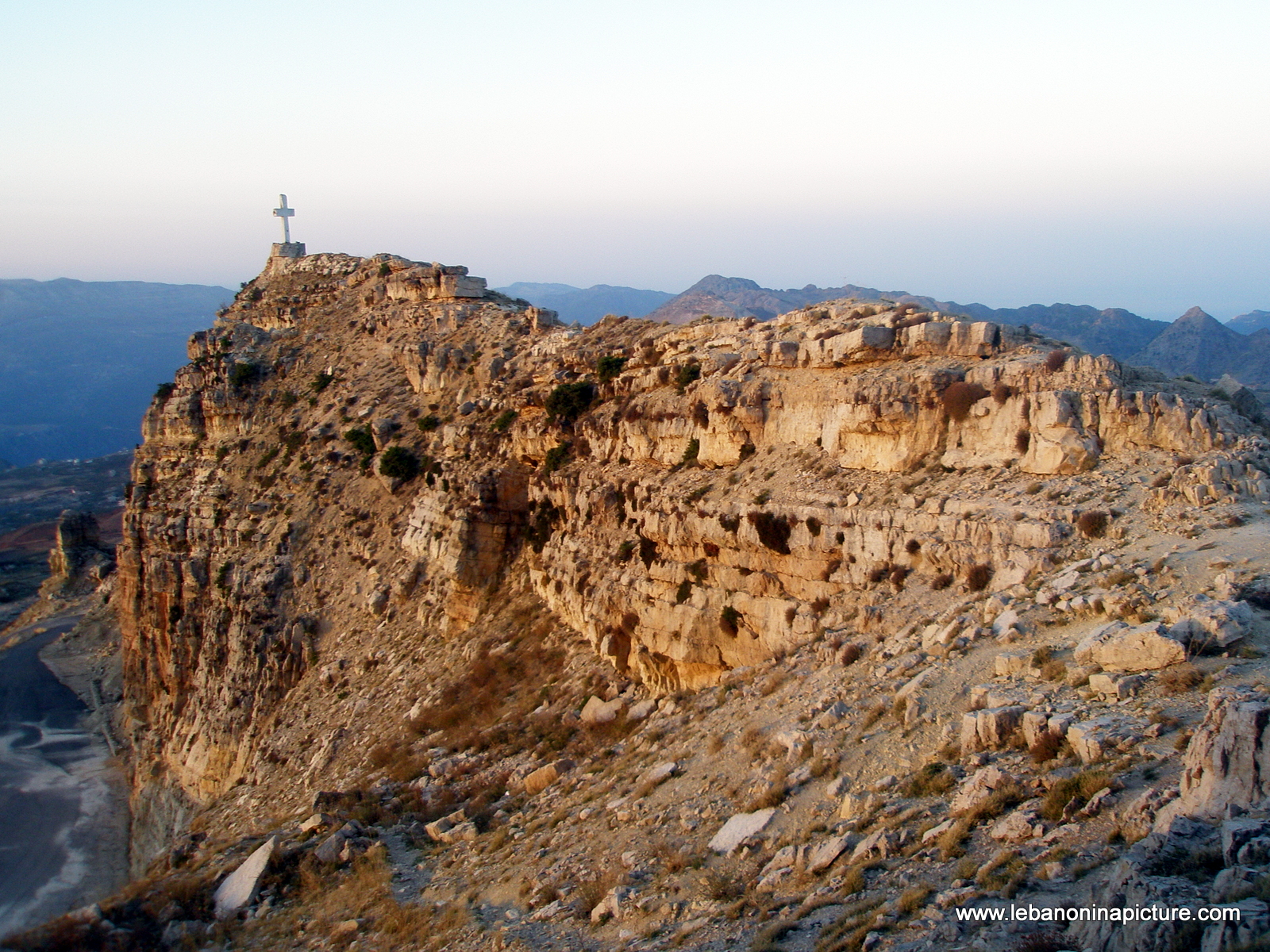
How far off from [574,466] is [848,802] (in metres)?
18.2

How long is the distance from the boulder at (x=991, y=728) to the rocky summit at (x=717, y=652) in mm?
41

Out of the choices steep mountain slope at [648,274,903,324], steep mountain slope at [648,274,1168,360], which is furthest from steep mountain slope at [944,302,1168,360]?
steep mountain slope at [648,274,903,324]

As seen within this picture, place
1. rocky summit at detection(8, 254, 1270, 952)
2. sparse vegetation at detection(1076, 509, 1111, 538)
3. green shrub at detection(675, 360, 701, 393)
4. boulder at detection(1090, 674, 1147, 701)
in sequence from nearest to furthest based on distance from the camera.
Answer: rocky summit at detection(8, 254, 1270, 952) → boulder at detection(1090, 674, 1147, 701) → sparse vegetation at detection(1076, 509, 1111, 538) → green shrub at detection(675, 360, 701, 393)

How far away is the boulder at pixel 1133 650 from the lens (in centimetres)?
1059

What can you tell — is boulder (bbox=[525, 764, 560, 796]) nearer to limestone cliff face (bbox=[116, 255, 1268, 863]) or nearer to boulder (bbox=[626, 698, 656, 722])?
boulder (bbox=[626, 698, 656, 722])

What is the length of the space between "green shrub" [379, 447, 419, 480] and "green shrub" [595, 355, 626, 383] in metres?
9.24

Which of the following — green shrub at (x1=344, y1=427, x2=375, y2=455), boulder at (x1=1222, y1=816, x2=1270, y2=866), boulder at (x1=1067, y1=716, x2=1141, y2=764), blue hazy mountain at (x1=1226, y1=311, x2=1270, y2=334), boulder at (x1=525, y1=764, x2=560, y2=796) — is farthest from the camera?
blue hazy mountain at (x1=1226, y1=311, x2=1270, y2=334)

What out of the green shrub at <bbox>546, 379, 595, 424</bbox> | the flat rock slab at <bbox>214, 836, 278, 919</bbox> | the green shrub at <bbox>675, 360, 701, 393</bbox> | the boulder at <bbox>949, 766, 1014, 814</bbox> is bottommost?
the flat rock slab at <bbox>214, 836, 278, 919</bbox>

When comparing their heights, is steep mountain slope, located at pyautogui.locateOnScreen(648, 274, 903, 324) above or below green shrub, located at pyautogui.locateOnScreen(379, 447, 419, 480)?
above

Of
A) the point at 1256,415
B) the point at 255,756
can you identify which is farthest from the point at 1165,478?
the point at 255,756

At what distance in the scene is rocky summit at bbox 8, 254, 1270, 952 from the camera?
29.6ft

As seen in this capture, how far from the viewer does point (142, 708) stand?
143 feet

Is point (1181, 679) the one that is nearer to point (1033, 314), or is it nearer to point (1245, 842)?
point (1245, 842)

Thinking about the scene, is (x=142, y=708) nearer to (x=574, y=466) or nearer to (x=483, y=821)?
(x=574, y=466)
